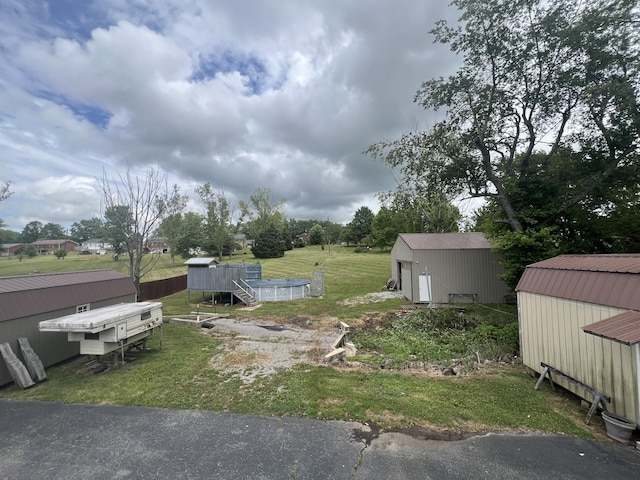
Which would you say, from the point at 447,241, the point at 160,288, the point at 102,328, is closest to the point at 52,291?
the point at 102,328

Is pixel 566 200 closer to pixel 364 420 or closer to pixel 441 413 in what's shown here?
pixel 441 413

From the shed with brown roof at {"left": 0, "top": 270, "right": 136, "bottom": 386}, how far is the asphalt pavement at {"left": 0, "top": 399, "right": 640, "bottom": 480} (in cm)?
338

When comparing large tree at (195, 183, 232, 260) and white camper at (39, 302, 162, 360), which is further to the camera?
large tree at (195, 183, 232, 260)

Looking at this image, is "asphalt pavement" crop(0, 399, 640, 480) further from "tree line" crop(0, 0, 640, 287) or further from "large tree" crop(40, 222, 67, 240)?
"large tree" crop(40, 222, 67, 240)

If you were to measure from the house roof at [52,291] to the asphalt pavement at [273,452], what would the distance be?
376cm

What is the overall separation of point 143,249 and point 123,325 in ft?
28.7

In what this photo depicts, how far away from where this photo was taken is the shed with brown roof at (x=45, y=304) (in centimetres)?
784

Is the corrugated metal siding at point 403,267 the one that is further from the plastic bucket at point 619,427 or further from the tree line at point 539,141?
the plastic bucket at point 619,427

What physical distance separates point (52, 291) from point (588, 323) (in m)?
14.0

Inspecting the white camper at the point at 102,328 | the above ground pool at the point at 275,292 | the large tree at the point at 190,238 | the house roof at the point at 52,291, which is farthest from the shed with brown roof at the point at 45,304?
the large tree at the point at 190,238

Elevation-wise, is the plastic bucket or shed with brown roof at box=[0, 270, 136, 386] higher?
shed with brown roof at box=[0, 270, 136, 386]

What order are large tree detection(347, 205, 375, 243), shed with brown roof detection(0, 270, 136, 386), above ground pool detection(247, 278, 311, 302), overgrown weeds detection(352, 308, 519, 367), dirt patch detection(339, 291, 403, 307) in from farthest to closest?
large tree detection(347, 205, 375, 243) < above ground pool detection(247, 278, 311, 302) < dirt patch detection(339, 291, 403, 307) < overgrown weeds detection(352, 308, 519, 367) < shed with brown roof detection(0, 270, 136, 386)

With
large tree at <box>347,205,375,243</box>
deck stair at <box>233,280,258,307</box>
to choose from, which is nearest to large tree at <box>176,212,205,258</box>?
deck stair at <box>233,280,258,307</box>

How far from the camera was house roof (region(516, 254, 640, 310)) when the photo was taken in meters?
5.26
